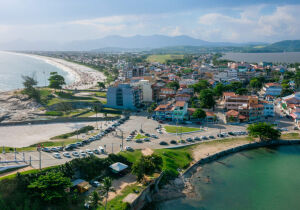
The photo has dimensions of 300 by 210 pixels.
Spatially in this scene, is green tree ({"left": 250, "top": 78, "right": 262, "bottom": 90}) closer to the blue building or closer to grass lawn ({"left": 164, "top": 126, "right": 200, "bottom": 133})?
the blue building

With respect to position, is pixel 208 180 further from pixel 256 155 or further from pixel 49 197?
pixel 49 197

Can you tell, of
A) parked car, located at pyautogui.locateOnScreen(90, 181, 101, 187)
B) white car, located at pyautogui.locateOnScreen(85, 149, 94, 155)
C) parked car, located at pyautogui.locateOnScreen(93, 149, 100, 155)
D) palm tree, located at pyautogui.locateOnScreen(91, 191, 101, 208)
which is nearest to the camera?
palm tree, located at pyautogui.locateOnScreen(91, 191, 101, 208)

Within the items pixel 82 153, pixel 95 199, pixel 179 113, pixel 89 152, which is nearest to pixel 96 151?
pixel 89 152

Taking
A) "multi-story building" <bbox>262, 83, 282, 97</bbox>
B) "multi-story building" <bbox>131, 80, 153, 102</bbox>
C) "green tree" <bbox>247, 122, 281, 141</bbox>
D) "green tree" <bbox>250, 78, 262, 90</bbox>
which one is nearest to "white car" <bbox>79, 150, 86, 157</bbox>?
"green tree" <bbox>247, 122, 281, 141</bbox>

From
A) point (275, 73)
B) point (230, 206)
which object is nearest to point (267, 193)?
point (230, 206)

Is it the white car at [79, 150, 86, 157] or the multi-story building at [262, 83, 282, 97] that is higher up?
the multi-story building at [262, 83, 282, 97]

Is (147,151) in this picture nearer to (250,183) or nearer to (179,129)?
(179,129)

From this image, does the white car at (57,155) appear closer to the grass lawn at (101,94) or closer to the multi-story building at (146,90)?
the multi-story building at (146,90)
